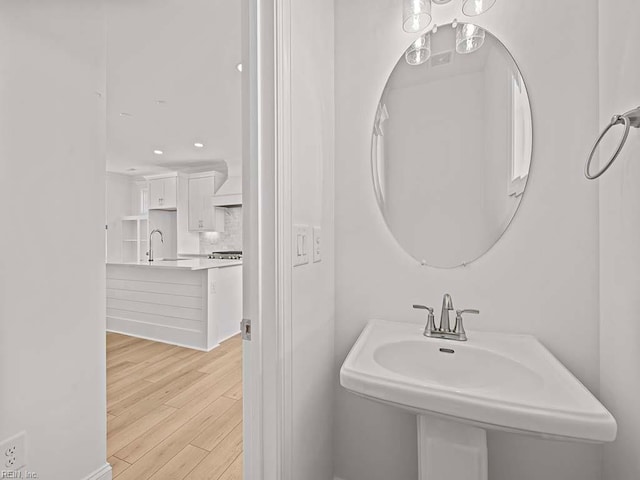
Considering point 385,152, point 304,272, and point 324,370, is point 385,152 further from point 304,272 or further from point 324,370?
point 324,370

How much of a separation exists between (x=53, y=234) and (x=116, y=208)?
6.06 meters

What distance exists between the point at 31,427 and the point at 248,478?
87cm

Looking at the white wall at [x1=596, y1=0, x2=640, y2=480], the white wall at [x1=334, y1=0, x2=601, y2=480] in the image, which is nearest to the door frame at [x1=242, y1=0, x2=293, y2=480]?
the white wall at [x1=334, y1=0, x2=601, y2=480]

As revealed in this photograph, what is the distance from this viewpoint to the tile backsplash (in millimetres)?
5916

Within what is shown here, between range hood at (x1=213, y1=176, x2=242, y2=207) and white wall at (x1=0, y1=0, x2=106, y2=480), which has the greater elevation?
range hood at (x1=213, y1=176, x2=242, y2=207)

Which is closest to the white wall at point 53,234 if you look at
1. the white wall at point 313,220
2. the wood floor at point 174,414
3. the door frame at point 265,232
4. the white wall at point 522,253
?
the wood floor at point 174,414

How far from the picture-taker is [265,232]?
906 millimetres

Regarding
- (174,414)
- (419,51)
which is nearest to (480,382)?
(419,51)

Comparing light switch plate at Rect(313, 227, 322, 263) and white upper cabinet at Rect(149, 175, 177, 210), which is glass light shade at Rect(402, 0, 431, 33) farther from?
white upper cabinet at Rect(149, 175, 177, 210)

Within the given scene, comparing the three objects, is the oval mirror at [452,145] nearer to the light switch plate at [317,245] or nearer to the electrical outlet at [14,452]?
the light switch plate at [317,245]

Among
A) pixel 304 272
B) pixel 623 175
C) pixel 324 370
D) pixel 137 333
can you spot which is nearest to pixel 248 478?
pixel 324 370

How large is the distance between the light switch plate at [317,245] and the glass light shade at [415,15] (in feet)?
2.94

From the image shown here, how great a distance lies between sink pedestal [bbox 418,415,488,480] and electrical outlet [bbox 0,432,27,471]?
1365 mm

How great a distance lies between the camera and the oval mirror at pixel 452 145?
3.81 ft
